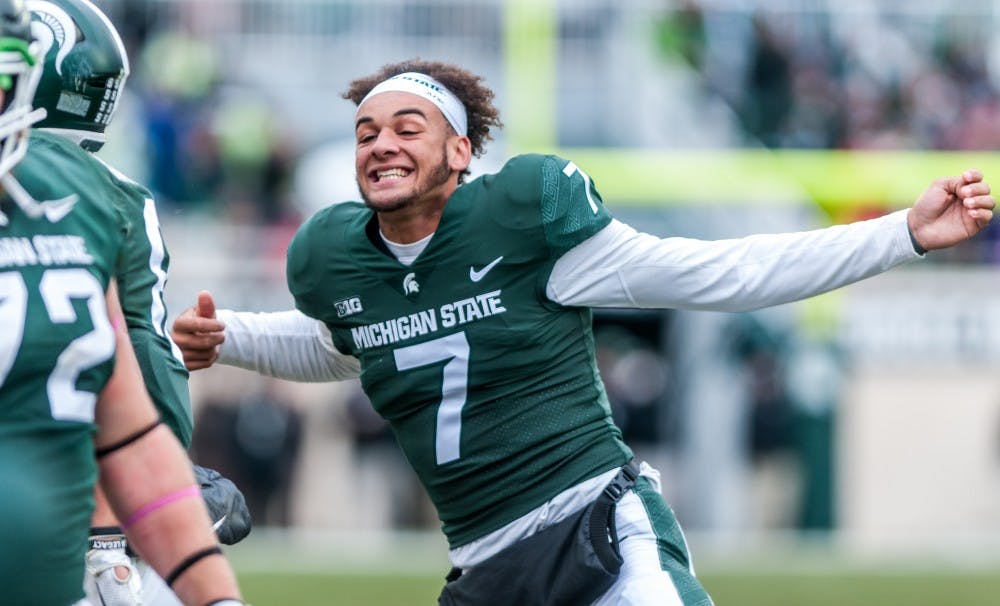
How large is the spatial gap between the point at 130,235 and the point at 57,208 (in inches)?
28.2

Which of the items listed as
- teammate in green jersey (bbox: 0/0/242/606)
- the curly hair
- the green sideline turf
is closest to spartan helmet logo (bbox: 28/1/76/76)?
teammate in green jersey (bbox: 0/0/242/606)

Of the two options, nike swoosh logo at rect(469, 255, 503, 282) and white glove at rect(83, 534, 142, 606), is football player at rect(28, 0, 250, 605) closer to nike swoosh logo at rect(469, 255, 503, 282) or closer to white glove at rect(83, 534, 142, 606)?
white glove at rect(83, 534, 142, 606)

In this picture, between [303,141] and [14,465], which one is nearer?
[14,465]

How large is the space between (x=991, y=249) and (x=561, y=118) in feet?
12.9

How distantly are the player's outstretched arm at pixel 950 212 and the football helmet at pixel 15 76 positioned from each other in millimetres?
2099

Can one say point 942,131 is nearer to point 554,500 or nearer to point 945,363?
point 945,363

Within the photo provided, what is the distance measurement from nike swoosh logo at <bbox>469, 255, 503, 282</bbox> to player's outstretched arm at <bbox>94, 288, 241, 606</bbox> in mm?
1463

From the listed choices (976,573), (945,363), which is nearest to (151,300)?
(976,573)

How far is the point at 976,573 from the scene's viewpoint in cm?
1241

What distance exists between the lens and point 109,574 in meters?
3.64

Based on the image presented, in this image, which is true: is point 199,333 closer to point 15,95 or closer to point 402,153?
point 402,153

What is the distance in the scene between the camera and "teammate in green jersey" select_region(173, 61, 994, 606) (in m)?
4.22

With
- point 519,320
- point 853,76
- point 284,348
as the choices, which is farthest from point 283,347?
point 853,76

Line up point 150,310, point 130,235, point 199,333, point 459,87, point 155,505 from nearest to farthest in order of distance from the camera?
1. point 155,505
2. point 130,235
3. point 150,310
4. point 199,333
5. point 459,87
